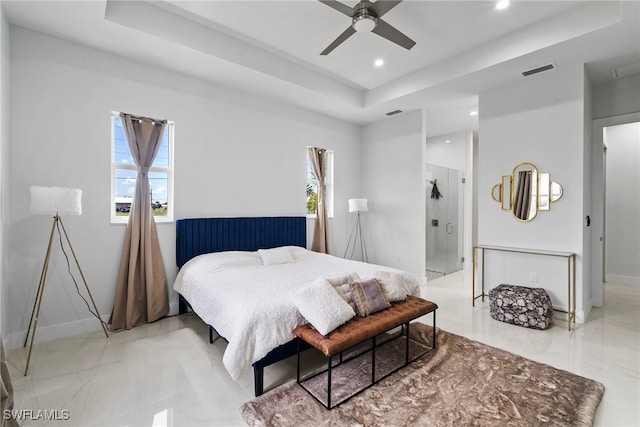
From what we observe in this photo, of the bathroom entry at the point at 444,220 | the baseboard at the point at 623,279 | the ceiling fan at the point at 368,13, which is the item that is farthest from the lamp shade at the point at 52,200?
the baseboard at the point at 623,279

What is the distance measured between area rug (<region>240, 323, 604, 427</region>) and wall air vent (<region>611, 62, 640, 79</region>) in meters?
3.42

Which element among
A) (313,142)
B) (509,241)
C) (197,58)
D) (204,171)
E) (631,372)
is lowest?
(631,372)

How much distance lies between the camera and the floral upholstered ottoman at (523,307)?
127 inches

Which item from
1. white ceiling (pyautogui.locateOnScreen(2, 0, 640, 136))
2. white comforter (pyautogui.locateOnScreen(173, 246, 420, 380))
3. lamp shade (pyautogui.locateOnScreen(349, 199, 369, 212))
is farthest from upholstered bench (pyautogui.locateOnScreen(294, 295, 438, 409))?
white ceiling (pyautogui.locateOnScreen(2, 0, 640, 136))

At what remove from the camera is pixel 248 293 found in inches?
93.2

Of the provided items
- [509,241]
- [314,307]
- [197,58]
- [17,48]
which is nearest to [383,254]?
[509,241]

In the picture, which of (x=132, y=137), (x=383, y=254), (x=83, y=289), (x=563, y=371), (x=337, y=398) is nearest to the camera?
(x=337, y=398)

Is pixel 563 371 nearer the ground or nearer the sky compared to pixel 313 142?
nearer the ground

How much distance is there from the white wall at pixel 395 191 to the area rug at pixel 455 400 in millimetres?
2653

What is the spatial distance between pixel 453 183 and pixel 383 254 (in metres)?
2.17

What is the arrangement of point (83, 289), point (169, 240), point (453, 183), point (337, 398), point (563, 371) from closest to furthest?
1. point (337, 398)
2. point (563, 371)
3. point (83, 289)
4. point (169, 240)
5. point (453, 183)

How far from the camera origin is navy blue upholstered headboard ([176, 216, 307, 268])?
357 centimetres

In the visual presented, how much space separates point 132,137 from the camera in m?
3.25

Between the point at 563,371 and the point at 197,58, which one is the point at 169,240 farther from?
the point at 563,371
